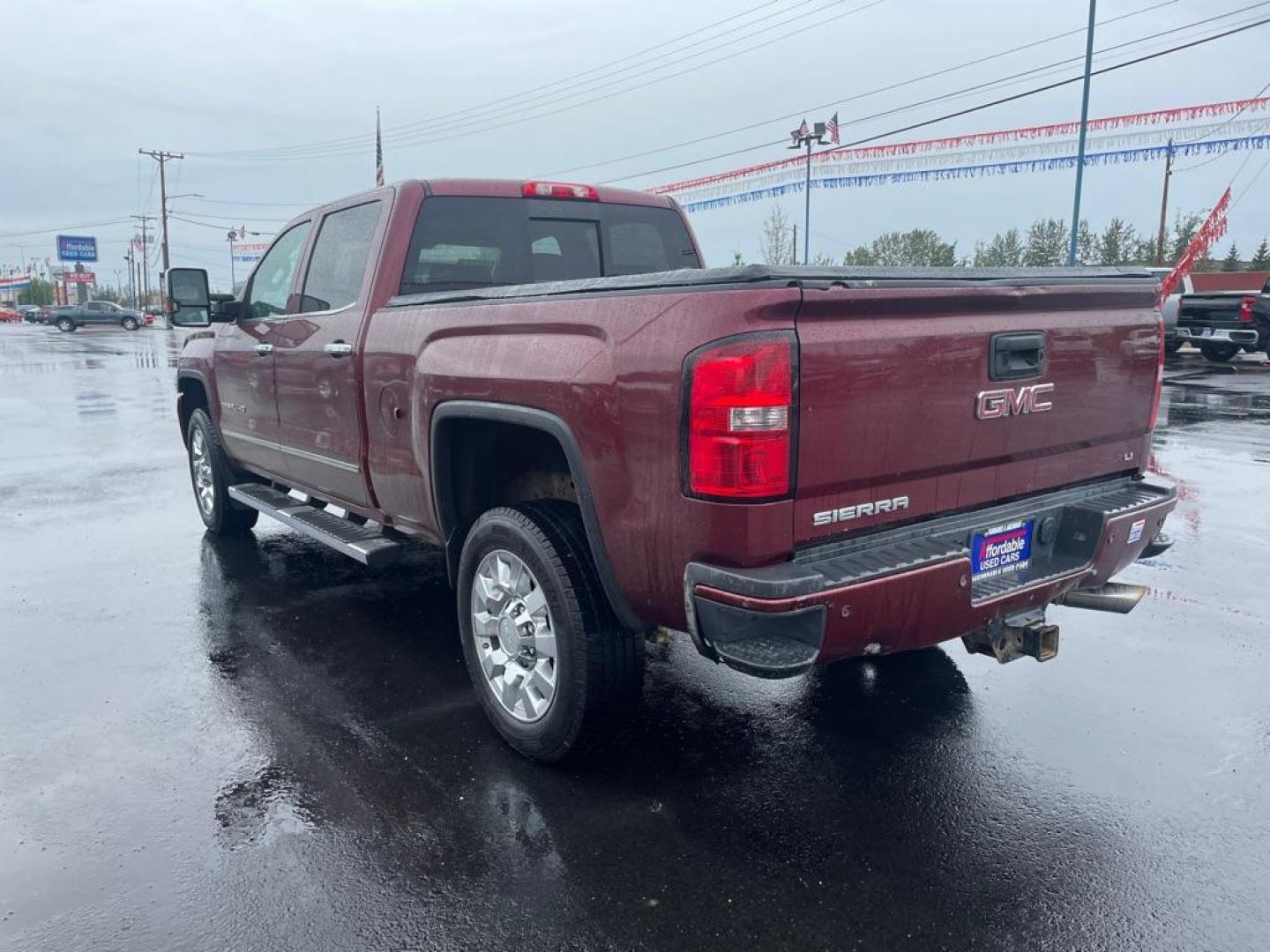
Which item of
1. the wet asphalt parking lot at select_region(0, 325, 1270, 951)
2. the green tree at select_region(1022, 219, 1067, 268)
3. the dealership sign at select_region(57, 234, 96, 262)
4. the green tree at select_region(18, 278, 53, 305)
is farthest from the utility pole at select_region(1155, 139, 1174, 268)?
the green tree at select_region(18, 278, 53, 305)

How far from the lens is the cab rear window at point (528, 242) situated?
4.52m

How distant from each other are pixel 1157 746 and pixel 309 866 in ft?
9.92

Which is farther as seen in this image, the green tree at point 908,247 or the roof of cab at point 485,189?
the green tree at point 908,247

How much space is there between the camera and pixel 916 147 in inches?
1108

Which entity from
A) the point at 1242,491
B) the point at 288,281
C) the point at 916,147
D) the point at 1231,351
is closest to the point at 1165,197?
the point at 916,147

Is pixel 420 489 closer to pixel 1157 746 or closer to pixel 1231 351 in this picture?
pixel 1157 746

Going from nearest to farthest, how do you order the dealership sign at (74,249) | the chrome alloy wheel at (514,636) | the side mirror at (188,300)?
the chrome alloy wheel at (514,636) < the side mirror at (188,300) < the dealership sign at (74,249)

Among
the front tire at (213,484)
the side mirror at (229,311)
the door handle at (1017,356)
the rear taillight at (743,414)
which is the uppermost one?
the side mirror at (229,311)

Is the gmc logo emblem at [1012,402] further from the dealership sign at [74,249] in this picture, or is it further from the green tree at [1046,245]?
the dealership sign at [74,249]

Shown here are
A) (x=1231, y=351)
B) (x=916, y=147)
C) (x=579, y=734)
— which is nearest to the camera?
(x=579, y=734)

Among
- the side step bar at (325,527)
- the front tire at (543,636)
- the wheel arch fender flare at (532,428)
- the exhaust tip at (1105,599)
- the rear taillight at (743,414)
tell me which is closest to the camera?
the rear taillight at (743,414)

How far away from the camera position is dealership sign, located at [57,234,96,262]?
97.2m

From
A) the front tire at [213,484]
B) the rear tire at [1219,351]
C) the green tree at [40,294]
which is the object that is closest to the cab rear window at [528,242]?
the front tire at [213,484]

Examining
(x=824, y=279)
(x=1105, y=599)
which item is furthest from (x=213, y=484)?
Answer: (x=1105, y=599)
